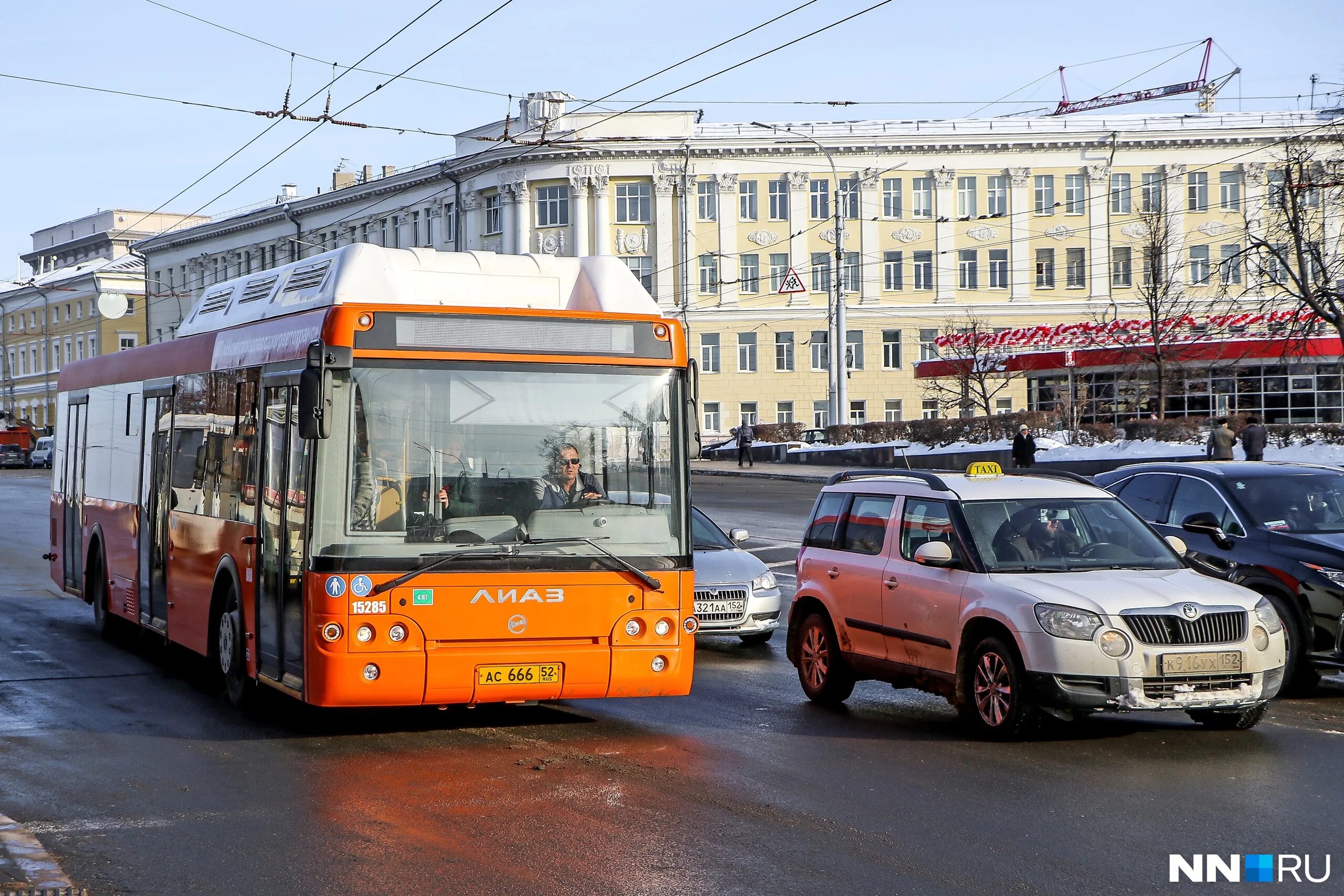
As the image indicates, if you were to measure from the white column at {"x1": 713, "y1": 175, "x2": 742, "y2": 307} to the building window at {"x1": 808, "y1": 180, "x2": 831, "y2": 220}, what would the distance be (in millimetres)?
3599

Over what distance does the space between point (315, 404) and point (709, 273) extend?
69.0 metres

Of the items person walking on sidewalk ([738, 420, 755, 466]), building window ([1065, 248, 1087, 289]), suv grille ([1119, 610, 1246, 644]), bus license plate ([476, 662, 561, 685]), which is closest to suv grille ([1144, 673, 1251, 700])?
suv grille ([1119, 610, 1246, 644])

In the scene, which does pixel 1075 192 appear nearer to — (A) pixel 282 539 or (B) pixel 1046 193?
(B) pixel 1046 193

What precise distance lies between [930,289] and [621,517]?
6941cm

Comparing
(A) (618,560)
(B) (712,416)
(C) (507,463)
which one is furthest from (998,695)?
(B) (712,416)

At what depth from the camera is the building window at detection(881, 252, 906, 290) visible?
252ft

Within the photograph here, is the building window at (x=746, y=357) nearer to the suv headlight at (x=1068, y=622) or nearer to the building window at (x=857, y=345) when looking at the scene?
the building window at (x=857, y=345)

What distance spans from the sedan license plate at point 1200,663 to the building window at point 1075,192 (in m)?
69.9

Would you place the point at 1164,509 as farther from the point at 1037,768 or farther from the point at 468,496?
the point at 468,496

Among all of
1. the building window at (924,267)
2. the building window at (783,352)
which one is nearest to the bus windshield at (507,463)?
the building window at (783,352)

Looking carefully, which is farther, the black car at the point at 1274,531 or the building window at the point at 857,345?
the building window at the point at 857,345

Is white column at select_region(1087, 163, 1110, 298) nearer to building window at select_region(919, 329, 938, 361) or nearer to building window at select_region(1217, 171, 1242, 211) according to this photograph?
building window at select_region(1217, 171, 1242, 211)

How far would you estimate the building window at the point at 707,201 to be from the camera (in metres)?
76.6

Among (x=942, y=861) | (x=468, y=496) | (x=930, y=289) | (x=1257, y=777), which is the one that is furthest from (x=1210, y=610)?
(x=930, y=289)
